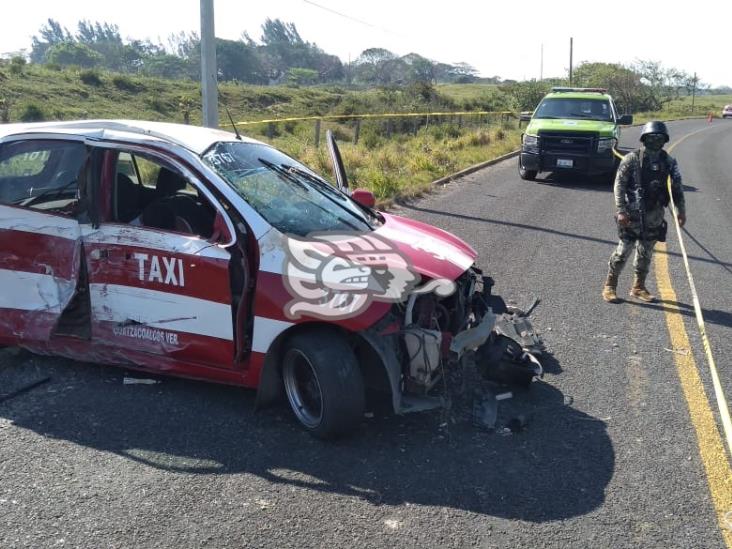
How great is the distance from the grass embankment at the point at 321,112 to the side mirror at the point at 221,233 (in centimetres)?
796

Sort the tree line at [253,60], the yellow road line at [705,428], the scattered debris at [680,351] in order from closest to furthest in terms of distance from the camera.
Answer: the yellow road line at [705,428], the scattered debris at [680,351], the tree line at [253,60]

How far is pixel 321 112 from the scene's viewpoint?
45.2 metres

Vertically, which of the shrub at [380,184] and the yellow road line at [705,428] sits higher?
the shrub at [380,184]

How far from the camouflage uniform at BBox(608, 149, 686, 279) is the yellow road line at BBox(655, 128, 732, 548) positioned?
24.9 inches

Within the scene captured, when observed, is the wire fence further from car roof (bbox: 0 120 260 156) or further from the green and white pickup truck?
car roof (bbox: 0 120 260 156)

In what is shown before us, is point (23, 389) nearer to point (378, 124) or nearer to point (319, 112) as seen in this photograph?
point (378, 124)

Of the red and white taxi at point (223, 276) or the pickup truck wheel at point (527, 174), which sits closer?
the red and white taxi at point (223, 276)

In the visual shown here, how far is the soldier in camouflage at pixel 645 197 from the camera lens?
662 centimetres

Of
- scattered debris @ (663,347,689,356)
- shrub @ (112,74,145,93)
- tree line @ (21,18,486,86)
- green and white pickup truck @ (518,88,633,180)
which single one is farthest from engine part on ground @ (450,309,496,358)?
tree line @ (21,18,486,86)

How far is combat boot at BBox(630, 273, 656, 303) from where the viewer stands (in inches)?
267

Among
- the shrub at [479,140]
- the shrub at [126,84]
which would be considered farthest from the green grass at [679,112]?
the shrub at [126,84]
